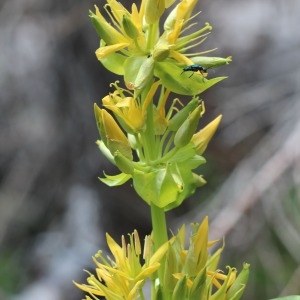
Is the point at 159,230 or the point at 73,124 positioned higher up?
the point at 73,124

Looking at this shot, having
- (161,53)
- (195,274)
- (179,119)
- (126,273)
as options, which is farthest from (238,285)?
(161,53)

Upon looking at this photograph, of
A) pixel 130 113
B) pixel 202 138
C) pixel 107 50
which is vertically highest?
pixel 107 50

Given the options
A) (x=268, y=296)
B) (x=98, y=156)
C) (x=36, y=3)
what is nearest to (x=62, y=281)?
(x=98, y=156)

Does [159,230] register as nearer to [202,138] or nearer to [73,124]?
[202,138]

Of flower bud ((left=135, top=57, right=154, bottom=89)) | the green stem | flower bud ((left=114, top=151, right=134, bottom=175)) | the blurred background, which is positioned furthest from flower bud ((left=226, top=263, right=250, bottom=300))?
the blurred background

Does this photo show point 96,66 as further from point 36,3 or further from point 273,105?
point 273,105

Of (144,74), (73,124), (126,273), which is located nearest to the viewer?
(144,74)
